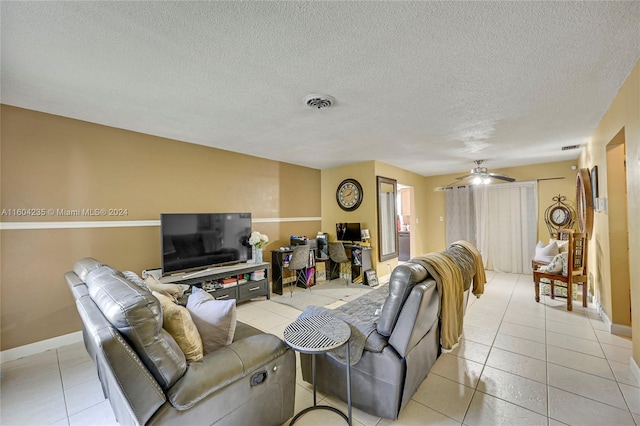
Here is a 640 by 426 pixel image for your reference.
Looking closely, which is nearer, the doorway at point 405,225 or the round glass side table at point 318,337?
the round glass side table at point 318,337

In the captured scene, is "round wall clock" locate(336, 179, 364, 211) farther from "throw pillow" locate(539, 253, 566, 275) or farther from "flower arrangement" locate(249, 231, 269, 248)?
"throw pillow" locate(539, 253, 566, 275)

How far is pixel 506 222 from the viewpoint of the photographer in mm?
5852

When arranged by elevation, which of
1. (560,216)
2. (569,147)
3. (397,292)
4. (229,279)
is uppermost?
(569,147)

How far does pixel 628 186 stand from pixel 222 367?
326 cm

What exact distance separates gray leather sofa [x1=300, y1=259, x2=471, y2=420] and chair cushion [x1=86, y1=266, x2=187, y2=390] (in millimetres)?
942

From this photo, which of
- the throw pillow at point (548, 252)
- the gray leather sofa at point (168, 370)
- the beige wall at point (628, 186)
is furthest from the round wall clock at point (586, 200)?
the gray leather sofa at point (168, 370)

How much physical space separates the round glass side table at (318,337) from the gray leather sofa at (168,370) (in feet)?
0.40

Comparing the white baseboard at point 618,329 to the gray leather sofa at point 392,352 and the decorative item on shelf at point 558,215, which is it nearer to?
the gray leather sofa at point 392,352

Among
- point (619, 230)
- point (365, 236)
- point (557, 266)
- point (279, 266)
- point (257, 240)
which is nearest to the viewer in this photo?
point (619, 230)

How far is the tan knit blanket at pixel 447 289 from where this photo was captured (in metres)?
1.92

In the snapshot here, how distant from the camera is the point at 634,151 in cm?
197

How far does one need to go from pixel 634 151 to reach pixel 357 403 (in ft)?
9.07

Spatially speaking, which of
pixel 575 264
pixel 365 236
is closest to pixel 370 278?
pixel 365 236

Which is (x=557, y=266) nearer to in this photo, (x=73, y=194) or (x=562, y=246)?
(x=562, y=246)
